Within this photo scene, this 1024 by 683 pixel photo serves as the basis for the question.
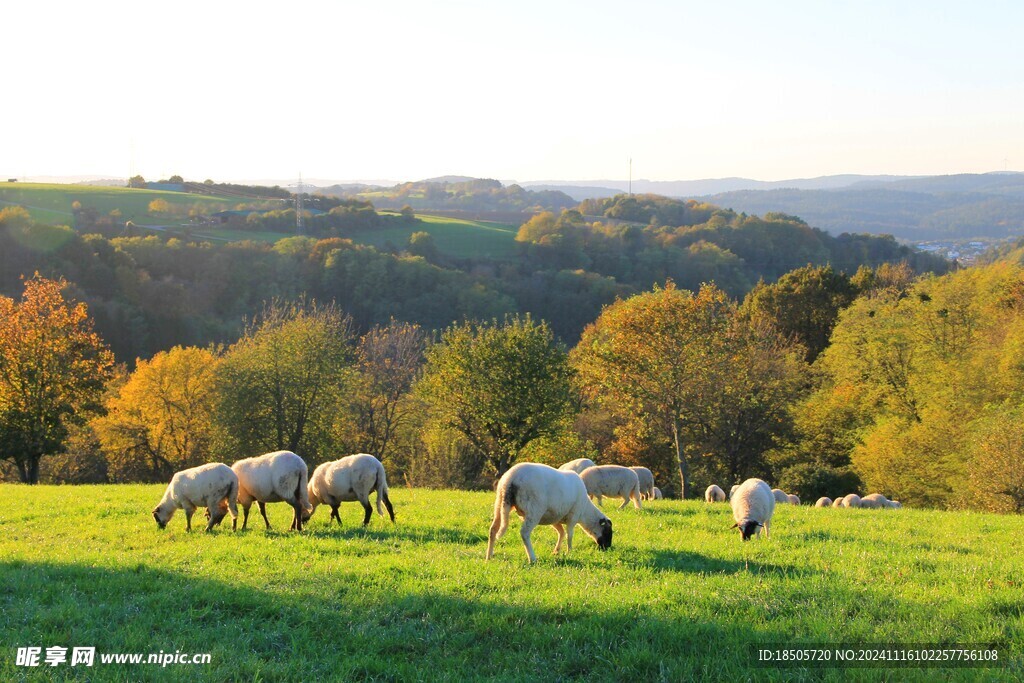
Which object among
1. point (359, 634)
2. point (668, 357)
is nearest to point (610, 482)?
point (359, 634)

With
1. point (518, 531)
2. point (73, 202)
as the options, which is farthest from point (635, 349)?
point (73, 202)

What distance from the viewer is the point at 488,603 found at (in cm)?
991

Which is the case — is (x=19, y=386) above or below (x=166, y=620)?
below

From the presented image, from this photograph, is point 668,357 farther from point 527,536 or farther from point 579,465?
point 527,536

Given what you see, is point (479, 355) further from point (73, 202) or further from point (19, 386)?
point (73, 202)

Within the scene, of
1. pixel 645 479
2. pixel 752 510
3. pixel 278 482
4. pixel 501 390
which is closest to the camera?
pixel 752 510

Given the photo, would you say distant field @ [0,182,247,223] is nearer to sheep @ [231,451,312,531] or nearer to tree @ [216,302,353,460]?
tree @ [216,302,353,460]

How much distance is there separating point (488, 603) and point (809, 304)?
222 feet

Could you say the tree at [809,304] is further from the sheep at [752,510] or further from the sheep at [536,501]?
the sheep at [536,501]

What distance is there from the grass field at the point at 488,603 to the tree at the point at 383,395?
135ft

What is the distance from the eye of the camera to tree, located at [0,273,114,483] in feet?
125

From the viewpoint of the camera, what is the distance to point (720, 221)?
486ft

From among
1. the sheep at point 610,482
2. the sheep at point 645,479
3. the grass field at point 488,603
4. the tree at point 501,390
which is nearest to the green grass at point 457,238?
the tree at point 501,390

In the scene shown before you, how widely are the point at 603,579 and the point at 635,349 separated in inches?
1016
